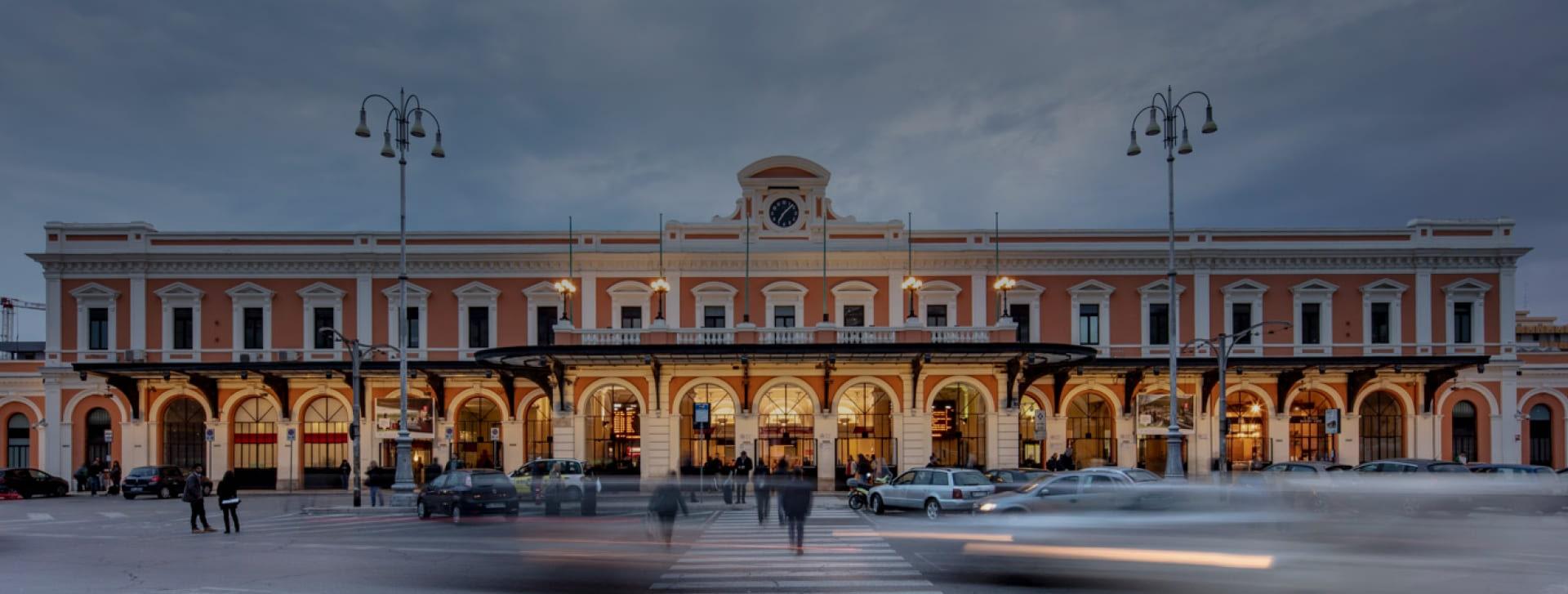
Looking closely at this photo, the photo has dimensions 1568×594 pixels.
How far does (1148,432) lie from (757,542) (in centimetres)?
2446

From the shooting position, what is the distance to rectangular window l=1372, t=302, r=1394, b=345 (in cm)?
4169

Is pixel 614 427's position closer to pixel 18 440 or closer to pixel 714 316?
pixel 714 316

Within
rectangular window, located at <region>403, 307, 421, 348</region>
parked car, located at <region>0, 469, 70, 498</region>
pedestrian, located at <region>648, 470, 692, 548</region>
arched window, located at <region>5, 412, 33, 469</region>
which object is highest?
rectangular window, located at <region>403, 307, 421, 348</region>

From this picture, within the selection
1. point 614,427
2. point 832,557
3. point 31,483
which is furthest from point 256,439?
point 832,557

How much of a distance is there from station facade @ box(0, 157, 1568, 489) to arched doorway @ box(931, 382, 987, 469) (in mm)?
688

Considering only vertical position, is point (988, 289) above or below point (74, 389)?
above

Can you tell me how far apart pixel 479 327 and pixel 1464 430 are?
39.8 meters

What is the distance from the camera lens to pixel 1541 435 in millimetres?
42688

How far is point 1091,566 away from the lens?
13.7 meters

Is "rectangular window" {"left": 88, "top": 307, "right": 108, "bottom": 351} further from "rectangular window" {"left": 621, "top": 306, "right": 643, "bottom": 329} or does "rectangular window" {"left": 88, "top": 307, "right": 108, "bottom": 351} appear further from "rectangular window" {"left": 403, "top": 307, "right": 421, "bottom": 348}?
"rectangular window" {"left": 621, "top": 306, "right": 643, "bottom": 329}

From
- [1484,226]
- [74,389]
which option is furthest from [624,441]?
[1484,226]

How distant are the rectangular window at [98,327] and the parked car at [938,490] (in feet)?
110

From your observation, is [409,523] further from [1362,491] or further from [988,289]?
[988,289]

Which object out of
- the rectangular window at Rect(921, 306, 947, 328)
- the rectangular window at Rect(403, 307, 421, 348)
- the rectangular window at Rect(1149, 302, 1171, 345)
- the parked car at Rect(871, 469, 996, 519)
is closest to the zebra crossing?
the parked car at Rect(871, 469, 996, 519)
